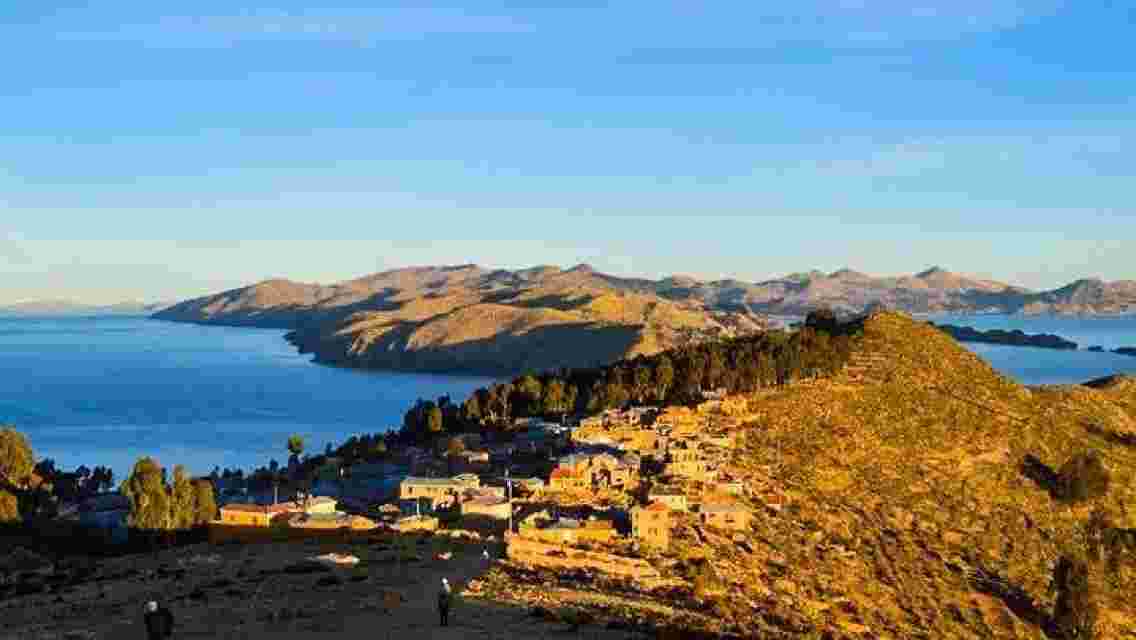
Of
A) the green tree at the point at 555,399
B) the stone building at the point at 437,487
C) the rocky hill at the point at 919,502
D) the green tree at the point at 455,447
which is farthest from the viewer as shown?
the green tree at the point at 555,399

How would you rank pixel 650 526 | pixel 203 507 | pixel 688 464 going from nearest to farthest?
pixel 650 526 → pixel 203 507 → pixel 688 464

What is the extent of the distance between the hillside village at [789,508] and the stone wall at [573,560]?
0.32 ft

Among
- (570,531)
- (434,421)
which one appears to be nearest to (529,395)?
(434,421)

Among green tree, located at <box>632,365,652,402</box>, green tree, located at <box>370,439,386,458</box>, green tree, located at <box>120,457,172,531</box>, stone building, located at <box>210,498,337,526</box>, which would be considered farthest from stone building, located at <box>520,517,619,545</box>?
green tree, located at <box>632,365,652,402</box>

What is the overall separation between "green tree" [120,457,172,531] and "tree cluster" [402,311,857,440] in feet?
98.7

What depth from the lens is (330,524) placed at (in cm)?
4284

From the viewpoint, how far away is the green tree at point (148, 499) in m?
48.1

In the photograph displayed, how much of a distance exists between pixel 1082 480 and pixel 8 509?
50.7m

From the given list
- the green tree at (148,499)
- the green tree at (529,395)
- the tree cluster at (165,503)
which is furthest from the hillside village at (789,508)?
the green tree at (529,395)

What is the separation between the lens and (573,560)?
34312mm

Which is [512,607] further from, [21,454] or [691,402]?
[21,454]

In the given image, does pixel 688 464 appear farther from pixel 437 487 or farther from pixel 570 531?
pixel 570 531

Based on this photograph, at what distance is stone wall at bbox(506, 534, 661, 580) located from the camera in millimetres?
33375

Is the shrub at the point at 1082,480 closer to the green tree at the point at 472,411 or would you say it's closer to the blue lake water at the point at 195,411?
the green tree at the point at 472,411
